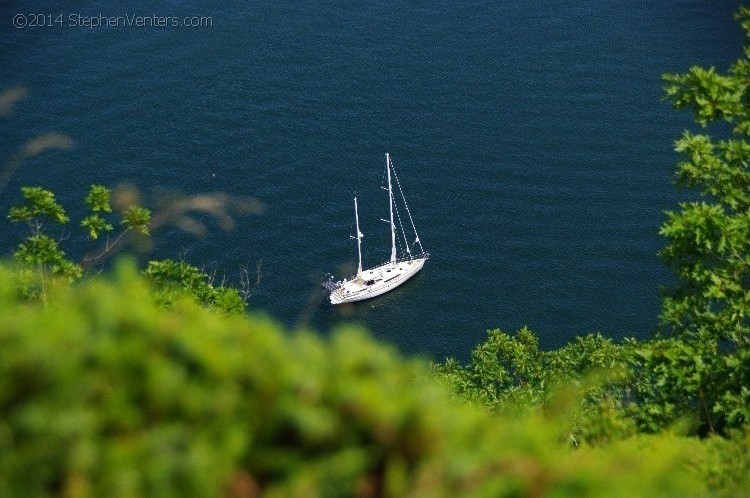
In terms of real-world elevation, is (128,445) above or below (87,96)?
above

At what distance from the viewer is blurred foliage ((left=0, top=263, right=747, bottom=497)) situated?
557cm

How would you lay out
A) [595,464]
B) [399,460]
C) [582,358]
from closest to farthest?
[399,460], [595,464], [582,358]

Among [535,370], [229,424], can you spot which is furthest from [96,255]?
[535,370]

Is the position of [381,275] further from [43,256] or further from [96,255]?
[96,255]

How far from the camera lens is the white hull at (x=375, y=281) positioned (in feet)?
169

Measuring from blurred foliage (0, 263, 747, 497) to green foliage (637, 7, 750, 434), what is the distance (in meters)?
6.88

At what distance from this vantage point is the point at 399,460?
19.3 feet

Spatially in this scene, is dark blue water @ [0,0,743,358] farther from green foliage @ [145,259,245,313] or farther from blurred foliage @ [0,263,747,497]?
blurred foliage @ [0,263,747,497]

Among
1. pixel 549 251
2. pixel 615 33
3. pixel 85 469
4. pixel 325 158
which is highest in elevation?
pixel 85 469

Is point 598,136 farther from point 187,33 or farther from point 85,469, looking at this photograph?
point 85,469

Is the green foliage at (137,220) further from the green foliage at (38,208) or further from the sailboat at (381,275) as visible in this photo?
the sailboat at (381,275)

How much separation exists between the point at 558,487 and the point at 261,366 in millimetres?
1723

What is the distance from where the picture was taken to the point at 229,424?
5863 mm

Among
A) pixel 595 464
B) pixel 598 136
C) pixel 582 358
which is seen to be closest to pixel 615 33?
pixel 598 136
